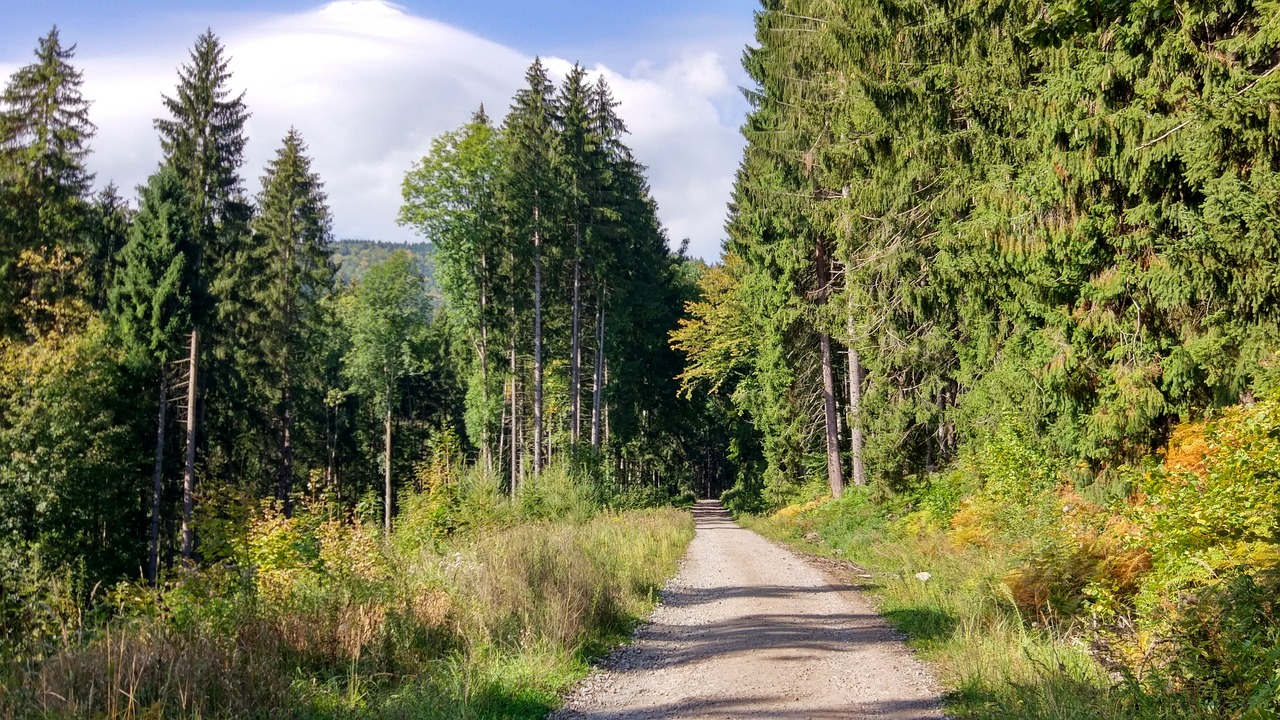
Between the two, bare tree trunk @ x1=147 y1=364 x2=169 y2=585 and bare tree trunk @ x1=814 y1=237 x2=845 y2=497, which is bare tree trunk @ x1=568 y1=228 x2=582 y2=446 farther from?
bare tree trunk @ x1=147 y1=364 x2=169 y2=585

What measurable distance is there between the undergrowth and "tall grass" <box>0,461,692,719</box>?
140 inches

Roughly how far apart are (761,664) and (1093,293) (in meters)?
6.06

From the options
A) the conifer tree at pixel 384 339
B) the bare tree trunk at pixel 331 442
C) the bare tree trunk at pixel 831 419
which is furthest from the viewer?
the bare tree trunk at pixel 331 442

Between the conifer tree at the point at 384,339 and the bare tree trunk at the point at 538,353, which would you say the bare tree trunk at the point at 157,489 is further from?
the conifer tree at the point at 384,339

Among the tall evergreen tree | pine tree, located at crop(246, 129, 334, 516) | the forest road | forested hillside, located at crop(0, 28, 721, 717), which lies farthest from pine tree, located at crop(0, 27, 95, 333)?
the forest road

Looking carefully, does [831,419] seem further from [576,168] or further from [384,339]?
[384,339]

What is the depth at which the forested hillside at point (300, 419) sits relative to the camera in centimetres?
648

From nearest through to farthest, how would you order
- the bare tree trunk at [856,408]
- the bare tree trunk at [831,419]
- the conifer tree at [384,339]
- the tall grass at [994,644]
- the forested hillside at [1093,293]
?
the tall grass at [994,644] → the forested hillside at [1093,293] → the bare tree trunk at [856,408] → the bare tree trunk at [831,419] → the conifer tree at [384,339]

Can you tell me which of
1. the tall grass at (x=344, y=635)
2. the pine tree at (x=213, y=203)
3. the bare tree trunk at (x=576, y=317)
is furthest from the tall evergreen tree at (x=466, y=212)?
the tall grass at (x=344, y=635)

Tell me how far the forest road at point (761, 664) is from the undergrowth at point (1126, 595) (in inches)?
17.2

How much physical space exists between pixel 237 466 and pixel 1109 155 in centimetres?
3961

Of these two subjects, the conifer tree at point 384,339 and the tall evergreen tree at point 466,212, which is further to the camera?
the conifer tree at point 384,339

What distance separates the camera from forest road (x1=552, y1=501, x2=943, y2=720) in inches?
Answer: 245

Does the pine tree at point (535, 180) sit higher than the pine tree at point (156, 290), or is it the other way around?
the pine tree at point (535, 180)
